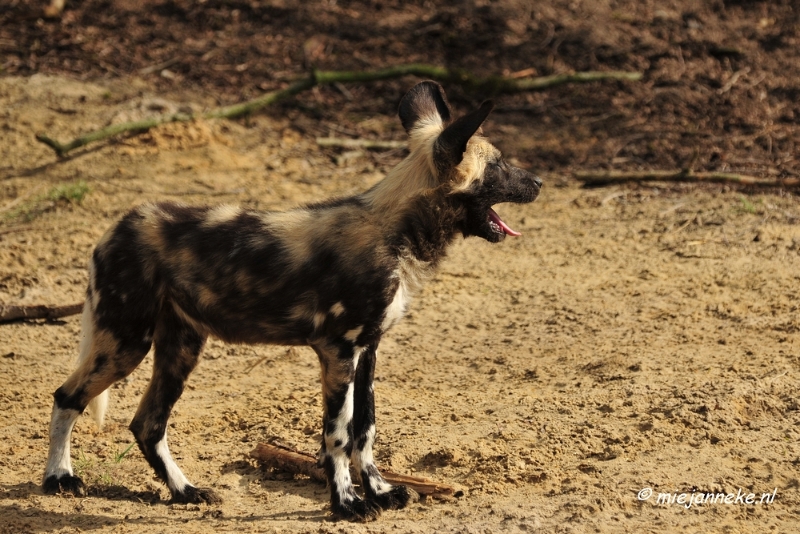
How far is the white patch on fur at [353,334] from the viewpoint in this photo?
4.67 m

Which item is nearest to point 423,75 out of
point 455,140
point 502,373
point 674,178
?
point 674,178

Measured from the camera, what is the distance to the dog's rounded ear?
530cm

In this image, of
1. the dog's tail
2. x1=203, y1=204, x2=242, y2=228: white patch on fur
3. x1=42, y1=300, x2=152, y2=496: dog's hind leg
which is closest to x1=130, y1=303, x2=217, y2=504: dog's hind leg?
x1=42, y1=300, x2=152, y2=496: dog's hind leg

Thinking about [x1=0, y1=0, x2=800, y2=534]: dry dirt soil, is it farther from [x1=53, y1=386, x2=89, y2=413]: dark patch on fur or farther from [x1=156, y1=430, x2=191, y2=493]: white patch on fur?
[x1=53, y1=386, x2=89, y2=413]: dark patch on fur

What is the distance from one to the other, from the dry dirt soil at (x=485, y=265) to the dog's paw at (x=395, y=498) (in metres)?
0.11

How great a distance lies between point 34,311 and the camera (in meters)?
6.98

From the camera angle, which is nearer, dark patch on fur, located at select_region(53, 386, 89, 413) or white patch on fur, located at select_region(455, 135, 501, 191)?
white patch on fur, located at select_region(455, 135, 501, 191)

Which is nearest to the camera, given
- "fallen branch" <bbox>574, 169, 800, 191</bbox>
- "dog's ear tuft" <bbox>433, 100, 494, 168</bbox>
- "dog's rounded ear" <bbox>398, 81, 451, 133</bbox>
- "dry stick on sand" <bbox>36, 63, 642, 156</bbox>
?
"dog's ear tuft" <bbox>433, 100, 494, 168</bbox>

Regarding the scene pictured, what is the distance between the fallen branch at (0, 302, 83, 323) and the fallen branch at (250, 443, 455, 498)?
238 centimetres

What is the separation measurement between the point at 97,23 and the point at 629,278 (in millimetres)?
8012

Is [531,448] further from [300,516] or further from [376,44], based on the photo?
[376,44]

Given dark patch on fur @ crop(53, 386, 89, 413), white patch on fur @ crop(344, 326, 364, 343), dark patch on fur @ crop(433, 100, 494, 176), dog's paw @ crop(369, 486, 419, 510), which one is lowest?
dog's paw @ crop(369, 486, 419, 510)

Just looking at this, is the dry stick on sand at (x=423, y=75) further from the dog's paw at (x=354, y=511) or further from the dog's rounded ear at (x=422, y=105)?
the dog's paw at (x=354, y=511)

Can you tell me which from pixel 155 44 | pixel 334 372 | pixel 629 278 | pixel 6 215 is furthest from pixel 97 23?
pixel 334 372
